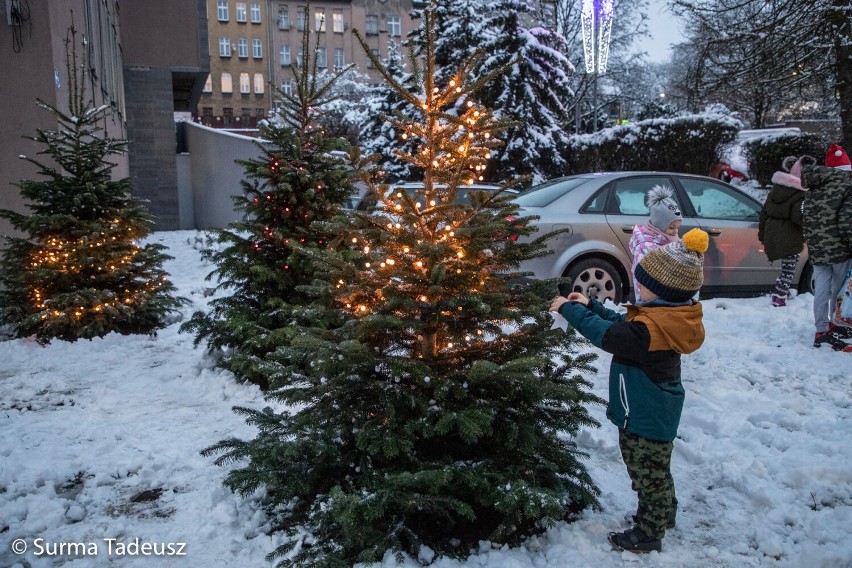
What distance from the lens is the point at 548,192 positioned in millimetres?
8148

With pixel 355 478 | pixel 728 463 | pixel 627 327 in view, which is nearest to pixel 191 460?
pixel 355 478

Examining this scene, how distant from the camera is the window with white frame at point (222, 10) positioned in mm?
59656

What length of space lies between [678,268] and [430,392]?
1.38m

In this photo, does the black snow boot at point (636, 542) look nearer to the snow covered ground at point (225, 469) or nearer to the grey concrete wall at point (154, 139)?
the snow covered ground at point (225, 469)

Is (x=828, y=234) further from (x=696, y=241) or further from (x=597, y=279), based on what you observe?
(x=696, y=241)

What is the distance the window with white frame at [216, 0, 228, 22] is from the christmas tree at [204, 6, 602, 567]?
63.7 m

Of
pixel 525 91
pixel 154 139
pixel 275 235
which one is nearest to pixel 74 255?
pixel 275 235

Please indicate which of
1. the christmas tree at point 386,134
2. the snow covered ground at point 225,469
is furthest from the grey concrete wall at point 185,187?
the snow covered ground at point 225,469

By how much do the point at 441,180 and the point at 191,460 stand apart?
8.07ft

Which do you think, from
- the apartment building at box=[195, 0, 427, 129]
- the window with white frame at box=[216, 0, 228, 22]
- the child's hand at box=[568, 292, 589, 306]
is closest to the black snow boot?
the child's hand at box=[568, 292, 589, 306]

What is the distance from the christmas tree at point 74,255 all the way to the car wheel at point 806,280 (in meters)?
8.29

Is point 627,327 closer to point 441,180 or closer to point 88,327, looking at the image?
point 441,180

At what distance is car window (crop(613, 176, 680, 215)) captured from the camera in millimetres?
7934

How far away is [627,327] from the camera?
318cm
